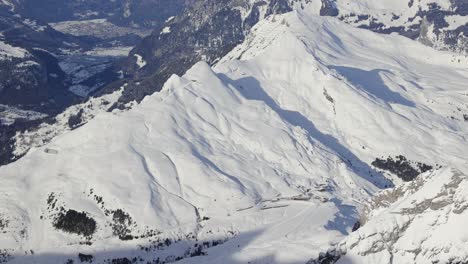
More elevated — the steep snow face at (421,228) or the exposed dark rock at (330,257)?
the steep snow face at (421,228)

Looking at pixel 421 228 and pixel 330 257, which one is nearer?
pixel 421 228

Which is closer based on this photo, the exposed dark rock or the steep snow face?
the steep snow face

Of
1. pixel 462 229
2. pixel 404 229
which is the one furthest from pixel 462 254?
pixel 404 229

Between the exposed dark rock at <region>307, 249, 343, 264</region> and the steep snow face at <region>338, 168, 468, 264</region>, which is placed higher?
the steep snow face at <region>338, 168, 468, 264</region>

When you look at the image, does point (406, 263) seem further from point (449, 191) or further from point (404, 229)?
point (449, 191)

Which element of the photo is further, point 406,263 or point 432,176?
point 432,176

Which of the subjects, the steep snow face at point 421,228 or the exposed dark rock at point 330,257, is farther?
the exposed dark rock at point 330,257

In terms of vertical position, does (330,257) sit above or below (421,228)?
below

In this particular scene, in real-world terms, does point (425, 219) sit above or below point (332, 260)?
above
